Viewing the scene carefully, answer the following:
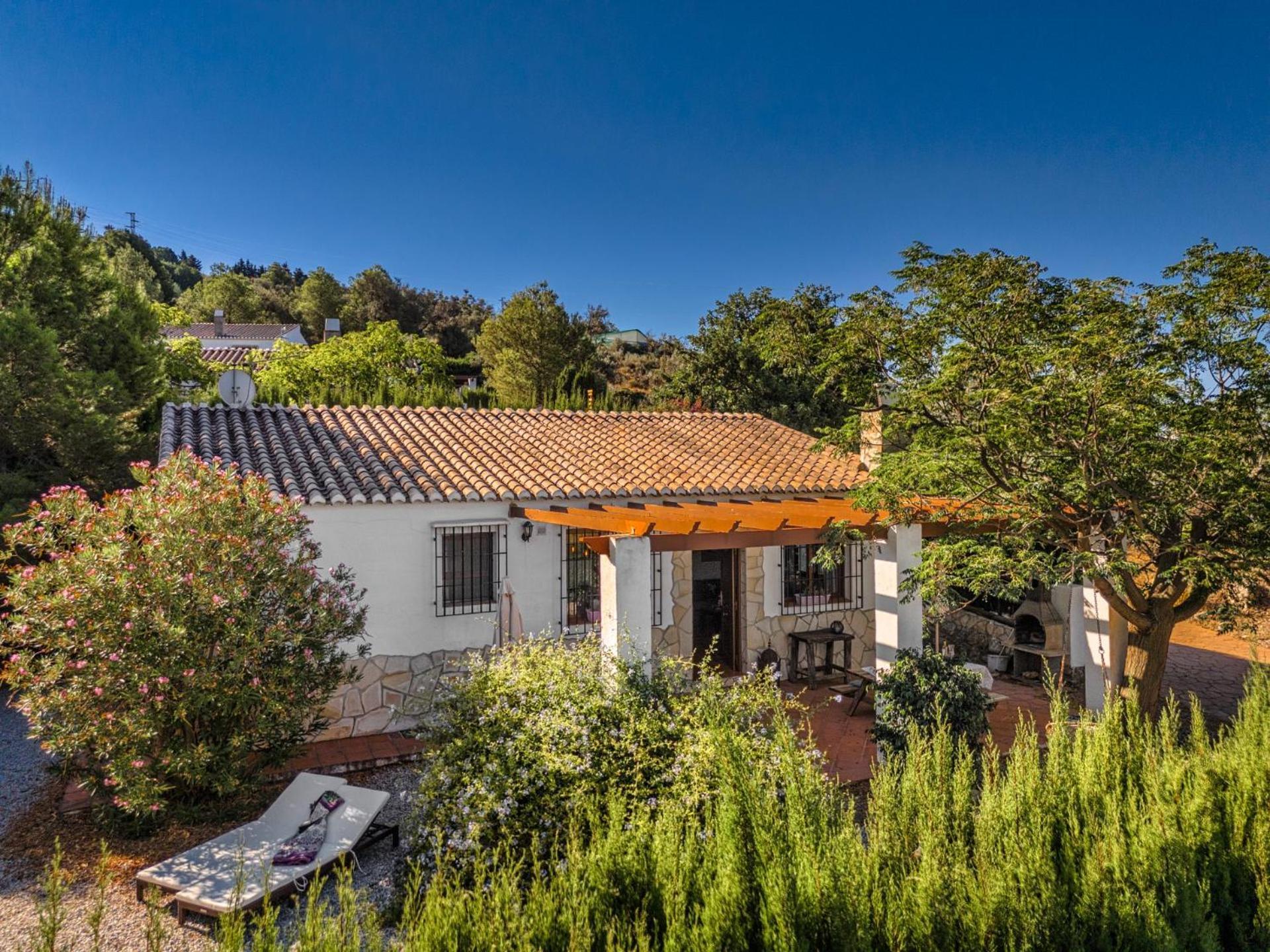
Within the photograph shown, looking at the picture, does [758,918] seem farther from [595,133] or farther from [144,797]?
[595,133]

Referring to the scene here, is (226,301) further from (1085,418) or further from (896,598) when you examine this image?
(1085,418)

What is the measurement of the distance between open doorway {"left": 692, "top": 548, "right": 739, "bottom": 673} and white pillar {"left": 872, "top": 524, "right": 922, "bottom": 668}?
418 cm

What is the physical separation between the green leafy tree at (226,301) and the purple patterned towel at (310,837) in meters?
68.7

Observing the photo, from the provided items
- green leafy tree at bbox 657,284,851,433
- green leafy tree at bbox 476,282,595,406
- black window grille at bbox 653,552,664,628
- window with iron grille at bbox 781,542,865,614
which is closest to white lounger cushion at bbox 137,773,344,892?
black window grille at bbox 653,552,664,628

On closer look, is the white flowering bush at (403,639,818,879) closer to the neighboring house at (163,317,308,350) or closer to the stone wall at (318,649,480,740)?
the stone wall at (318,649,480,740)

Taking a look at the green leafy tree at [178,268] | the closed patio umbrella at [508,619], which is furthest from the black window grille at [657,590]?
the green leafy tree at [178,268]

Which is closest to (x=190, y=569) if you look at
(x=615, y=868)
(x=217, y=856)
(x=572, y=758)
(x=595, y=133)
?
(x=217, y=856)

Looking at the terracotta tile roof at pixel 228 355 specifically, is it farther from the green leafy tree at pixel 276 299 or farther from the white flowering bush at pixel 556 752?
the white flowering bush at pixel 556 752

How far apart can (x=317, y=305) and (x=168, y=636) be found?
64.2 metres

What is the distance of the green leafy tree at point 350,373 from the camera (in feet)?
80.1

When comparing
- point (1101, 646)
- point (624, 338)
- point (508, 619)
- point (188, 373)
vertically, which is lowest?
point (1101, 646)

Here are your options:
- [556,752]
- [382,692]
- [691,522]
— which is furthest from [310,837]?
[691,522]

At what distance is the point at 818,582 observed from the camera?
49.6ft

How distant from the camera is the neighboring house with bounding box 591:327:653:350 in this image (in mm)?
51656
